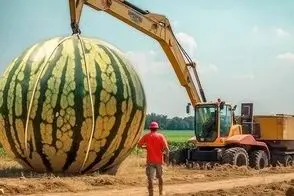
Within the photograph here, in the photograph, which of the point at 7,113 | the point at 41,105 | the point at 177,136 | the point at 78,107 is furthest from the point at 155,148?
the point at 177,136

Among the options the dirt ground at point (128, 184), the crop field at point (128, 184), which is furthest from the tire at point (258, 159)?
the dirt ground at point (128, 184)

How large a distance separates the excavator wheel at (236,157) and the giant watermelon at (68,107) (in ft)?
21.1

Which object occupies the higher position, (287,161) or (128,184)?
(287,161)

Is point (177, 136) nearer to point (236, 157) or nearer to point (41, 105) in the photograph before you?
point (236, 157)

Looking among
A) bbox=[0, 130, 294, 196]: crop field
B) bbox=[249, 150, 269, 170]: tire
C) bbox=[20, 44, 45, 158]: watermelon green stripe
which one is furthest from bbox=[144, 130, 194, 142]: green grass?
bbox=[20, 44, 45, 158]: watermelon green stripe

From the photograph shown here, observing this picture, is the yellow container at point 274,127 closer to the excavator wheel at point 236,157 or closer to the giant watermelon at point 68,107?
the excavator wheel at point 236,157

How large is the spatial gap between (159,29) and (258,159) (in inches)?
257

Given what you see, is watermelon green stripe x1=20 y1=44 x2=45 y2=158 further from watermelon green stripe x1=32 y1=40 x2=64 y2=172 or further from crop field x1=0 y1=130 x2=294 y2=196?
crop field x1=0 y1=130 x2=294 y2=196

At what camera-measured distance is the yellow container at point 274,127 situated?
24266 millimetres

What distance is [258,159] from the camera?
22.2 m

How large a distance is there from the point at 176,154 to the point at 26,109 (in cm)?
938

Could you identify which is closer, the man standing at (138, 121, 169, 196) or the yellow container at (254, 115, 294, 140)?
the man standing at (138, 121, 169, 196)

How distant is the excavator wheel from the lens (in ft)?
68.4

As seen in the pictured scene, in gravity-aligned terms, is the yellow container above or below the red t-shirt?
above
